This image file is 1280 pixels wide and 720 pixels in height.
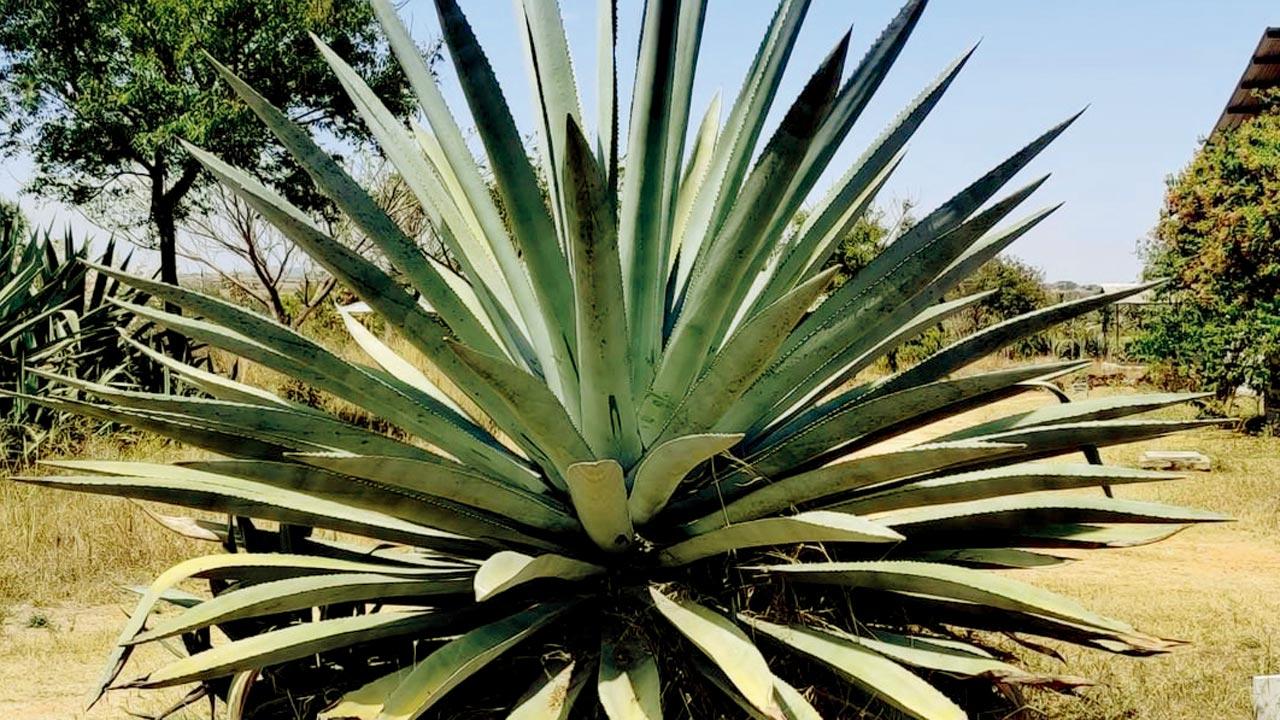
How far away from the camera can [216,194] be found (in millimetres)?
25922

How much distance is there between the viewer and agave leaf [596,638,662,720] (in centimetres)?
226

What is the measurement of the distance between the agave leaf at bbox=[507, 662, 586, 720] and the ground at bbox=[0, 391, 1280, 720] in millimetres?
1498

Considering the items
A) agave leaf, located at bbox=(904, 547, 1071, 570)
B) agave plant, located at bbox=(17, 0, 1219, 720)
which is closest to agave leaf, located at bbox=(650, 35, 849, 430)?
agave plant, located at bbox=(17, 0, 1219, 720)

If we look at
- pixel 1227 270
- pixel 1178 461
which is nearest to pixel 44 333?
pixel 1178 461

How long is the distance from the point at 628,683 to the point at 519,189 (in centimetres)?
111

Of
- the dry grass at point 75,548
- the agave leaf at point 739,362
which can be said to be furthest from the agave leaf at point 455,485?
the dry grass at point 75,548

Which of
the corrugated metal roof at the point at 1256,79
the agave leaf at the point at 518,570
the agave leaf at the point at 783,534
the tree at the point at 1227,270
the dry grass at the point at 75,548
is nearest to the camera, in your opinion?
the agave leaf at the point at 518,570

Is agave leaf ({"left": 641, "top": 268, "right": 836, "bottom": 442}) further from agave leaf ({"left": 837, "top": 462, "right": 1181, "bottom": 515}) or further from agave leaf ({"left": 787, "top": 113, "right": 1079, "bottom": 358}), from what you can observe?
agave leaf ({"left": 837, "top": 462, "right": 1181, "bottom": 515})

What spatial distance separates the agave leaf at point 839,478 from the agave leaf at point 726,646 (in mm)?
240

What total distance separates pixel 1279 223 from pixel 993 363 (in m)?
9.53

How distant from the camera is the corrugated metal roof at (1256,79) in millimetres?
18328

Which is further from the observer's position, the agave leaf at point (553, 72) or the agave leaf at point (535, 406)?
the agave leaf at point (553, 72)

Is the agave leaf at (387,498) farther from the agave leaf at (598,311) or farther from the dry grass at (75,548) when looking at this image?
the dry grass at (75,548)

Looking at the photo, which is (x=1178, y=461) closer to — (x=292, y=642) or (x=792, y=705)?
(x=792, y=705)
